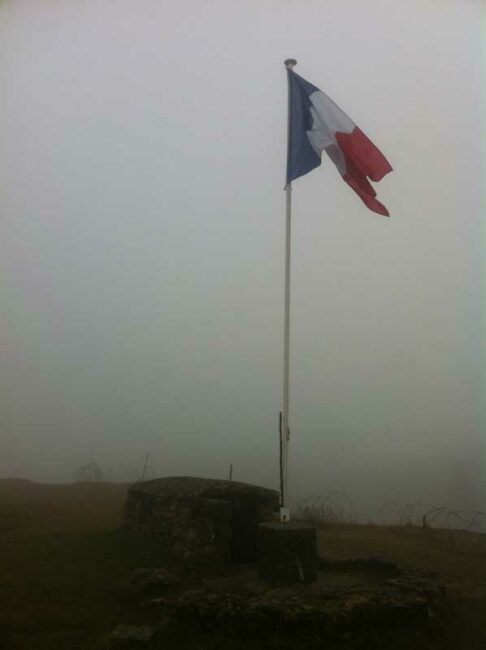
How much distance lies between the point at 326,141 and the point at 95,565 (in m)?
6.44

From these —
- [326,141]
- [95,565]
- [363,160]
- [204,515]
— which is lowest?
[95,565]

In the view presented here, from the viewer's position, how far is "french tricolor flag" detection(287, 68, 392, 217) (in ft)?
29.2

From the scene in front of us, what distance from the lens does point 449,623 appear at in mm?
7004

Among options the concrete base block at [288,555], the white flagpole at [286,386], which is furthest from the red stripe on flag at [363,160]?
the concrete base block at [288,555]

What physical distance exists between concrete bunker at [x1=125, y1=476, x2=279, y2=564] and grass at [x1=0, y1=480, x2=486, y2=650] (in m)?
0.32

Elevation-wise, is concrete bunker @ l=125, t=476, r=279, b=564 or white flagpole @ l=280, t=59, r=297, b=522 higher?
white flagpole @ l=280, t=59, r=297, b=522

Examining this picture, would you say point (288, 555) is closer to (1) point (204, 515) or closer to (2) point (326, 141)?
(1) point (204, 515)

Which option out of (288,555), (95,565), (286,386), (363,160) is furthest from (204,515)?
(363,160)

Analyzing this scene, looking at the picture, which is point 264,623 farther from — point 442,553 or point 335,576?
point 442,553

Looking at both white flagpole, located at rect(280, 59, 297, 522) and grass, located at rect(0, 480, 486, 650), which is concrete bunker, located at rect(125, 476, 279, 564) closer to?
grass, located at rect(0, 480, 486, 650)

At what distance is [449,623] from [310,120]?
6339mm

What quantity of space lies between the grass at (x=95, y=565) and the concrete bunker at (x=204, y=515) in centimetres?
32

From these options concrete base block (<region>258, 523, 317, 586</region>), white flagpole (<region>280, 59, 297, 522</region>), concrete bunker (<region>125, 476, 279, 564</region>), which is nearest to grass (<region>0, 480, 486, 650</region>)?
concrete bunker (<region>125, 476, 279, 564</region>)

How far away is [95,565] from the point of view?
29.2 feet
